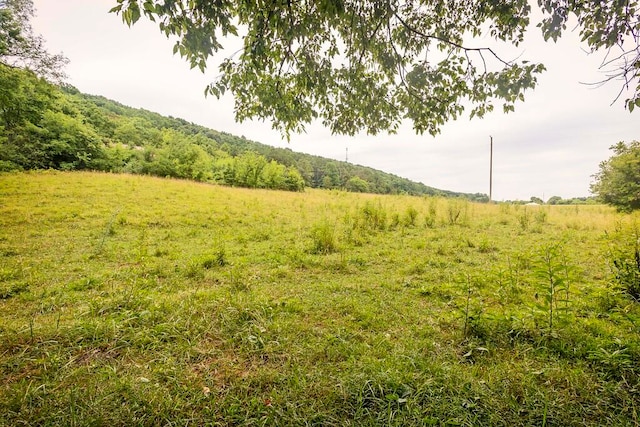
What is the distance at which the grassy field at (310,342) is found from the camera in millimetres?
1800

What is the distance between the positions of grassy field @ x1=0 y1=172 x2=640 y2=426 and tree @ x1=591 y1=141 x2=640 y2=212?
17.5m

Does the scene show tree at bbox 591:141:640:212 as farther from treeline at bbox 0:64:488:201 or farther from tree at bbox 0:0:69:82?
tree at bbox 0:0:69:82

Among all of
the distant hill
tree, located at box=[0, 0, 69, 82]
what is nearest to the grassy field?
tree, located at box=[0, 0, 69, 82]

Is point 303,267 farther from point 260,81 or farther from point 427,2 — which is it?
point 427,2

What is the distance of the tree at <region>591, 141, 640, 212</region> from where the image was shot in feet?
54.1

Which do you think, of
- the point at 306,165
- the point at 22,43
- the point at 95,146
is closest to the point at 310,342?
the point at 22,43

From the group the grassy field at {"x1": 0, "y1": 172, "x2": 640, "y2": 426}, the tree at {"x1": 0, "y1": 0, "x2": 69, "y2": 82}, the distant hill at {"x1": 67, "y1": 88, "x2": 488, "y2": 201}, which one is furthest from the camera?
the distant hill at {"x1": 67, "y1": 88, "x2": 488, "y2": 201}

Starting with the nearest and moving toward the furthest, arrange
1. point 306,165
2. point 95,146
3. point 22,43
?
point 22,43
point 95,146
point 306,165

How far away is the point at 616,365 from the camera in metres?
2.10

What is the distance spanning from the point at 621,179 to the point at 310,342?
24.8m

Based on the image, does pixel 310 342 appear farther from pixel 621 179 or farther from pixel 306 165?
pixel 306 165

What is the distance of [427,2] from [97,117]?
51323mm

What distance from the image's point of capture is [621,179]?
1698 cm

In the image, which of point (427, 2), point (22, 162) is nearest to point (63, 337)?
point (427, 2)
